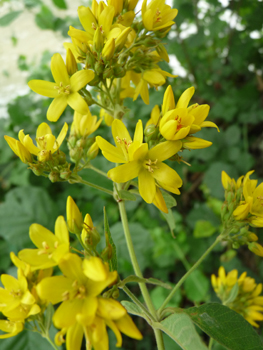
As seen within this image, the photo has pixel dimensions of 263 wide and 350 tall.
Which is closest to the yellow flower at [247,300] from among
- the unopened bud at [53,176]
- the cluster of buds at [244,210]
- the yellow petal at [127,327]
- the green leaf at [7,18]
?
the cluster of buds at [244,210]

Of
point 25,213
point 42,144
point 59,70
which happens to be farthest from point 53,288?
point 25,213

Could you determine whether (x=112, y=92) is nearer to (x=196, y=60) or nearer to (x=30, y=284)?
(x=30, y=284)

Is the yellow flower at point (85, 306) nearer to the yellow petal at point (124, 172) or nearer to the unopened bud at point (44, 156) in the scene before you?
the yellow petal at point (124, 172)

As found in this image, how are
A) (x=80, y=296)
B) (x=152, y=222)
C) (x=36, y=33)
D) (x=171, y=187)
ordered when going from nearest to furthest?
(x=80, y=296) → (x=171, y=187) → (x=152, y=222) → (x=36, y=33)

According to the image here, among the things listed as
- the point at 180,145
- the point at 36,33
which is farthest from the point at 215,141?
the point at 36,33

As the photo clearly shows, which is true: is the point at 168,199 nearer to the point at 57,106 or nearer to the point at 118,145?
the point at 118,145

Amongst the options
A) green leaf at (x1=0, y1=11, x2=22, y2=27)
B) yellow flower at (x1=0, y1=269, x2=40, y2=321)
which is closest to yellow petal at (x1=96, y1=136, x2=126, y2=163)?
yellow flower at (x1=0, y1=269, x2=40, y2=321)
